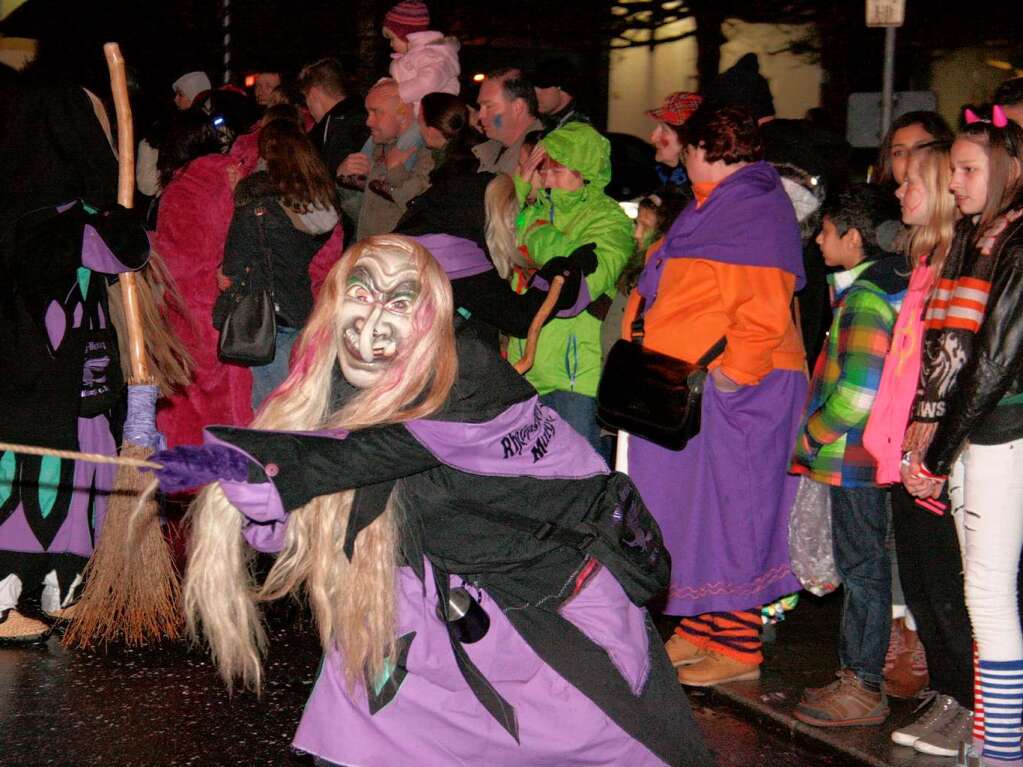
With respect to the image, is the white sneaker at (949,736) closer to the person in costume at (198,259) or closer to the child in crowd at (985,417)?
the child in crowd at (985,417)

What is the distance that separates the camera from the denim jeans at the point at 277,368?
7.45m

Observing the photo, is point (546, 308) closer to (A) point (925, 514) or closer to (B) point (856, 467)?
(B) point (856, 467)

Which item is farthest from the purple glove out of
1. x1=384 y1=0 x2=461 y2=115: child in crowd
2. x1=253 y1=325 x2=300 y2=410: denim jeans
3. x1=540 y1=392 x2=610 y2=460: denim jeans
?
x1=384 y1=0 x2=461 y2=115: child in crowd

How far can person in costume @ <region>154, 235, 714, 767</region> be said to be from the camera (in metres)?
3.64

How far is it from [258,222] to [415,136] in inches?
36.6

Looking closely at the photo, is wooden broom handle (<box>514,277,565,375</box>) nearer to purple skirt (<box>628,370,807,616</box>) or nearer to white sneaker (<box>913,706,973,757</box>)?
purple skirt (<box>628,370,807,616</box>)

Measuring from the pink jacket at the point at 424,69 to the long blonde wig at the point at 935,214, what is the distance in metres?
3.42

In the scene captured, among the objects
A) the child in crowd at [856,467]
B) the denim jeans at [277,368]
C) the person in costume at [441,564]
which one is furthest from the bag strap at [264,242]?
the person in costume at [441,564]

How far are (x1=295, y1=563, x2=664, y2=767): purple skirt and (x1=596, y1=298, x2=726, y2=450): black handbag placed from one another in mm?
1678

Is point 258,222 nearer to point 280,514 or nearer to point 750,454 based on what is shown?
point 750,454

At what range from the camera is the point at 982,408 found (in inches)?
171

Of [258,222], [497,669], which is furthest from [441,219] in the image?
[497,669]

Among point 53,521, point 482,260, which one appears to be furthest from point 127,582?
point 482,260

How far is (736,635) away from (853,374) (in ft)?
3.80
